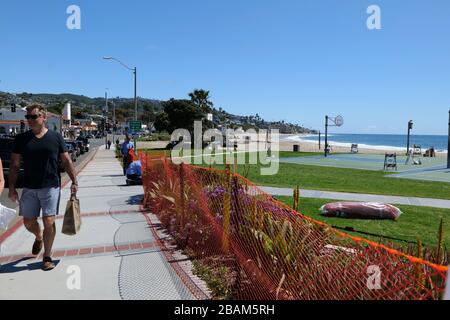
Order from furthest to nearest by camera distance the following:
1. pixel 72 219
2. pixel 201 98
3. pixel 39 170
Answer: pixel 201 98 → pixel 72 219 → pixel 39 170

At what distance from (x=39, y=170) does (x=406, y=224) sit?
6532 mm

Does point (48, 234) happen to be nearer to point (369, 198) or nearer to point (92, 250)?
point (92, 250)

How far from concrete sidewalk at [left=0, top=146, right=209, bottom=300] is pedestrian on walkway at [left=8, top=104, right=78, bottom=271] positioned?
397mm

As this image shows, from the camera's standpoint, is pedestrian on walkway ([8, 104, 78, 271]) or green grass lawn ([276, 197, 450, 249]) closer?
pedestrian on walkway ([8, 104, 78, 271])

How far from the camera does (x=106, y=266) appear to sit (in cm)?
514

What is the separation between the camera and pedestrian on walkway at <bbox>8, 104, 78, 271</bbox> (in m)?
4.88

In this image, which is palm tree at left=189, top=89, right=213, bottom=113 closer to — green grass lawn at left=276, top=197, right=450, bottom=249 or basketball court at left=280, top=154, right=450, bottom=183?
basketball court at left=280, top=154, right=450, bottom=183

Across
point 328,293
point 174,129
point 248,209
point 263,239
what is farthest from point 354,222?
point 174,129

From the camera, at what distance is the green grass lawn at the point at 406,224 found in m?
6.91

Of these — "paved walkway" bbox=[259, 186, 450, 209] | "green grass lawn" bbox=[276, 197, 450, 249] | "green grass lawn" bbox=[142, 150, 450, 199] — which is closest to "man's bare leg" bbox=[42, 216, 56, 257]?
"green grass lawn" bbox=[276, 197, 450, 249]

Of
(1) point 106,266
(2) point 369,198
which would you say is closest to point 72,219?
(1) point 106,266

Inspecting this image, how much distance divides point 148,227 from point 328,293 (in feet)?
14.6
